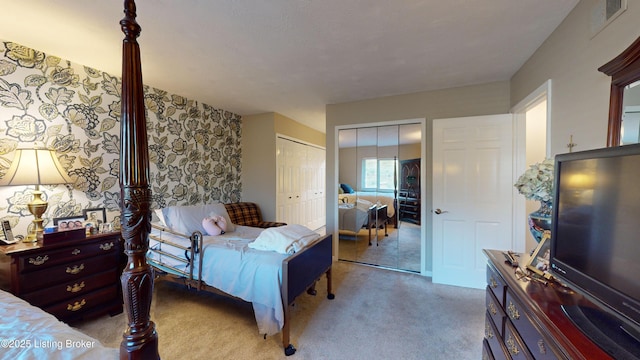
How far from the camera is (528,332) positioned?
37.9 inches

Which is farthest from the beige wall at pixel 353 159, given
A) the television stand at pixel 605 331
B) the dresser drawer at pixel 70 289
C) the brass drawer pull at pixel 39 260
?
the brass drawer pull at pixel 39 260

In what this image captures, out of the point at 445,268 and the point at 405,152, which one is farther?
the point at 405,152

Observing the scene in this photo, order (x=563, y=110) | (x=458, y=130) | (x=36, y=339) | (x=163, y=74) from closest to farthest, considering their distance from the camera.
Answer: (x=36, y=339)
(x=563, y=110)
(x=163, y=74)
(x=458, y=130)

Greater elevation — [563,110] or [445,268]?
[563,110]

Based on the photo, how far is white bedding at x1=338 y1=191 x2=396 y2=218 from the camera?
11.7ft

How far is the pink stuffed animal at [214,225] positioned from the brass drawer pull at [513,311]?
2717 mm

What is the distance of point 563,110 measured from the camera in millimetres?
1782

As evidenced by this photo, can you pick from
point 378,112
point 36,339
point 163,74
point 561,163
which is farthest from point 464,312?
point 163,74

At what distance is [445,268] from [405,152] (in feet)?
5.33

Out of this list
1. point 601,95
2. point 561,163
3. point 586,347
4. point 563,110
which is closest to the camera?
point 586,347

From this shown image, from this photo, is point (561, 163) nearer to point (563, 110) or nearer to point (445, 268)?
point (563, 110)

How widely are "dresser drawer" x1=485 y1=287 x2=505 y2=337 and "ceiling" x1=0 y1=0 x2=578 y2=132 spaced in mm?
1937

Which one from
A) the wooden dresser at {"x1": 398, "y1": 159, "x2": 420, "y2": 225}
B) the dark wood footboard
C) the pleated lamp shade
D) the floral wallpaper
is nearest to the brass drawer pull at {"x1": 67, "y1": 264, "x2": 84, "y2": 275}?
the floral wallpaper

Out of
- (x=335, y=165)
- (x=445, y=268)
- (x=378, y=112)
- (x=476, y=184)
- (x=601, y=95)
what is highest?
(x=378, y=112)
